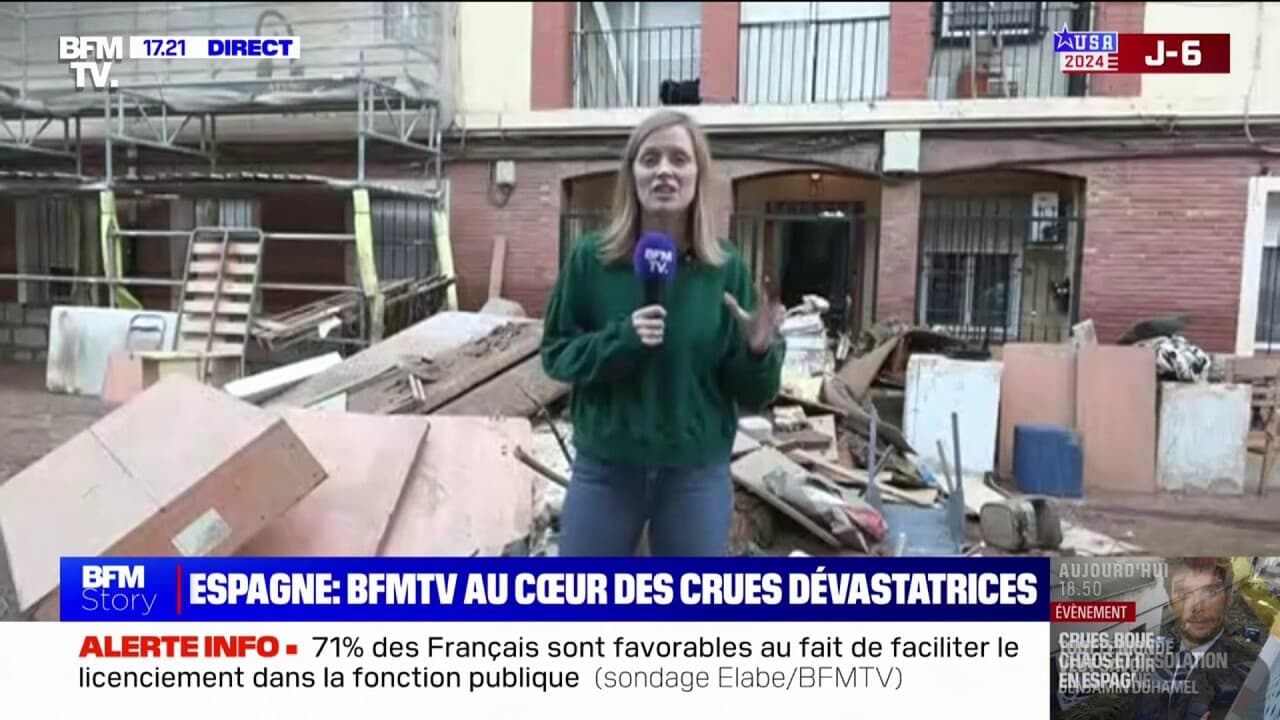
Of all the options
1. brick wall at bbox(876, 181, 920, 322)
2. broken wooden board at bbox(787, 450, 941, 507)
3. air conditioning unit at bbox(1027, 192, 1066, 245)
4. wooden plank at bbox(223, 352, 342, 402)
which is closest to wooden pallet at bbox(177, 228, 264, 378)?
wooden plank at bbox(223, 352, 342, 402)

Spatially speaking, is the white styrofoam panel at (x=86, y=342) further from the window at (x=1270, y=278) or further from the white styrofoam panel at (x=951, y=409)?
the white styrofoam panel at (x=951, y=409)

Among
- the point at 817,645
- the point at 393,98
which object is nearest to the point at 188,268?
the point at 393,98

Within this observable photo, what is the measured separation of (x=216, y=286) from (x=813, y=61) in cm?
293

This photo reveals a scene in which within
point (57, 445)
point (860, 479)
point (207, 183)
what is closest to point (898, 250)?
point (860, 479)

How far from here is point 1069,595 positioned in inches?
78.3

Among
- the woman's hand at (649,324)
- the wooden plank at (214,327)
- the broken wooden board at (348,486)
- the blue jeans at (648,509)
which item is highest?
the woman's hand at (649,324)

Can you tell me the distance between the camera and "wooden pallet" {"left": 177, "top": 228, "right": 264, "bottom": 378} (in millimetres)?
3971

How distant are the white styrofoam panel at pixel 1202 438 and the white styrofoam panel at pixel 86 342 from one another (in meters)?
3.76

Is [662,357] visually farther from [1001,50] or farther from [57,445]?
[1001,50]

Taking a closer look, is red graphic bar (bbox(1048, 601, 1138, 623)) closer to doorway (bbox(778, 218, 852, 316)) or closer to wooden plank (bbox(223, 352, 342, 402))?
doorway (bbox(778, 218, 852, 316))

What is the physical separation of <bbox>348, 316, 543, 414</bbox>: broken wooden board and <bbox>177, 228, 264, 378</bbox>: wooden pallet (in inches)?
40.9

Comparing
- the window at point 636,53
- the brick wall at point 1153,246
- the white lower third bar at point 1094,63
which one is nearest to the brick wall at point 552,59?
the window at point 636,53

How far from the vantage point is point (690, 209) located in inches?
73.6

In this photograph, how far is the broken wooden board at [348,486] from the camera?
2982 mm
